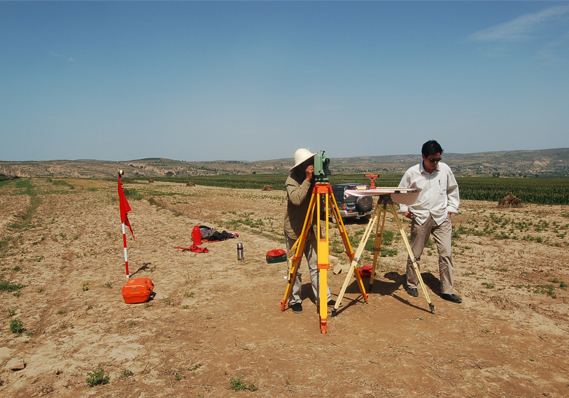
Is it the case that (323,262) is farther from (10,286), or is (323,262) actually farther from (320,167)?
(10,286)

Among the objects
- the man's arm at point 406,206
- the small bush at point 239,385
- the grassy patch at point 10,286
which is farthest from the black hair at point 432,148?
the grassy patch at point 10,286

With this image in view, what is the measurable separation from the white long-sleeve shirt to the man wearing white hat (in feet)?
6.41

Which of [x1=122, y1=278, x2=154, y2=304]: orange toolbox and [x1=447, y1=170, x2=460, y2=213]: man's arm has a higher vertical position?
[x1=447, y1=170, x2=460, y2=213]: man's arm

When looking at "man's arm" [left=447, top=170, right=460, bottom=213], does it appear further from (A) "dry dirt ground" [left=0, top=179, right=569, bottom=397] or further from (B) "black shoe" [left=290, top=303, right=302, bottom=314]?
(B) "black shoe" [left=290, top=303, right=302, bottom=314]

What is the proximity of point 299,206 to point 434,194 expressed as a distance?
7.97ft

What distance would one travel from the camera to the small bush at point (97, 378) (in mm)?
3732

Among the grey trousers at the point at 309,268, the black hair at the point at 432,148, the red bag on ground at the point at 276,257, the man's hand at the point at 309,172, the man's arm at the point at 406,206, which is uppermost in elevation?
the black hair at the point at 432,148

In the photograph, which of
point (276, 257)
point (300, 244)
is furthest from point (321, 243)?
point (276, 257)

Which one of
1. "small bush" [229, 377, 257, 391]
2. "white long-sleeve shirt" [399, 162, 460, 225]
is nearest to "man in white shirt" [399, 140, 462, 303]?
"white long-sleeve shirt" [399, 162, 460, 225]

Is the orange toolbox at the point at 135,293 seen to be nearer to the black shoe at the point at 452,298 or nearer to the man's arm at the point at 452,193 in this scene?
the black shoe at the point at 452,298

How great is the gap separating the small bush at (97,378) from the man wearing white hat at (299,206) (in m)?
2.83

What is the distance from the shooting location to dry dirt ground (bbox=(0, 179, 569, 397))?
3689mm

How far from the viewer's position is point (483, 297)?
6082 mm

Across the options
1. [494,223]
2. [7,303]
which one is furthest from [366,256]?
[494,223]
